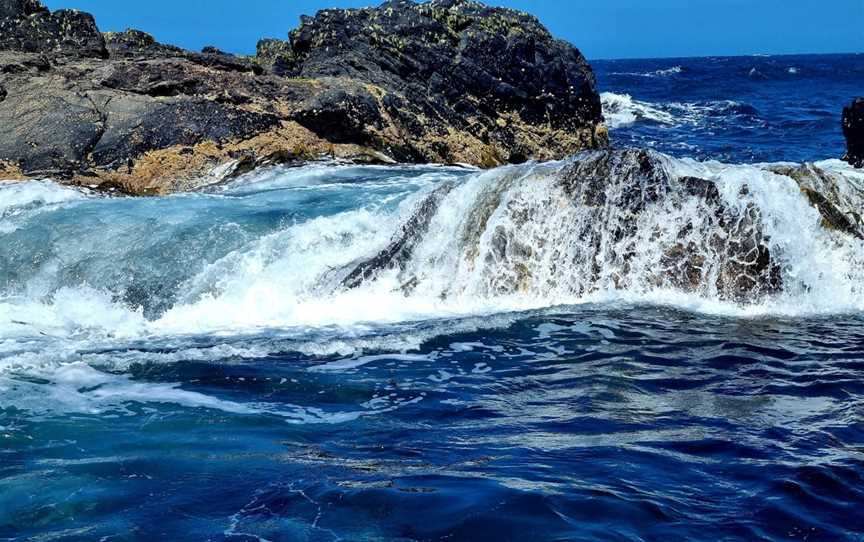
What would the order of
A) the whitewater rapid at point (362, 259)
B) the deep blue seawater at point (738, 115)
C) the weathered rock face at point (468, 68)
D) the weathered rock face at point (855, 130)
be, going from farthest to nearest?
the deep blue seawater at point (738, 115) → the weathered rock face at point (855, 130) → the weathered rock face at point (468, 68) → the whitewater rapid at point (362, 259)

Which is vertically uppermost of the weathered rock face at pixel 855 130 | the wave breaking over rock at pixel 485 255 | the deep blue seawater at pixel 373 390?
the weathered rock face at pixel 855 130

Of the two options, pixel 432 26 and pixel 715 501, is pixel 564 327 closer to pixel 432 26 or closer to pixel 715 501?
pixel 715 501

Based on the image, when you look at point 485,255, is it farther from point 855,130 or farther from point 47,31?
point 855,130

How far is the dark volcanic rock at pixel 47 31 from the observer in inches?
595

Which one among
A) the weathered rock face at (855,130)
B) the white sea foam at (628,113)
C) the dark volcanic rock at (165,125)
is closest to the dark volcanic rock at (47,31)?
the dark volcanic rock at (165,125)

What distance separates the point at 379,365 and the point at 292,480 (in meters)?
2.27

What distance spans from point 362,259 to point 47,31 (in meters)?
8.94

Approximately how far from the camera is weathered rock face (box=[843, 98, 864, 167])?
1641 cm

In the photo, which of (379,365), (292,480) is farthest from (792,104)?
(292,480)

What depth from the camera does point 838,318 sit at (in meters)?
8.02

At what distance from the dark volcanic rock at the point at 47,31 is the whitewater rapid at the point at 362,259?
5.75m

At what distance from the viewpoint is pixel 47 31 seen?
605 inches

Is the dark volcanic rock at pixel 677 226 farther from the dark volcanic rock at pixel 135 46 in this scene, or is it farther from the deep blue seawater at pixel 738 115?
the deep blue seawater at pixel 738 115

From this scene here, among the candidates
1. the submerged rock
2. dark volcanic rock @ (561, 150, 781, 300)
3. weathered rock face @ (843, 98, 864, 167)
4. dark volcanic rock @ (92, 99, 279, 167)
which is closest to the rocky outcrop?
dark volcanic rock @ (92, 99, 279, 167)
